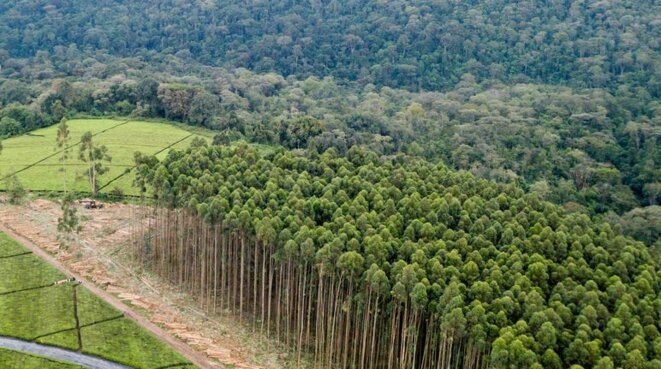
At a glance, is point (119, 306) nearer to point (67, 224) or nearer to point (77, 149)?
point (67, 224)

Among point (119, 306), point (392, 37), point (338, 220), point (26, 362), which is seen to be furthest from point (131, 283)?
point (392, 37)

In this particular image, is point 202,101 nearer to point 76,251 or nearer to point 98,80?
point 98,80

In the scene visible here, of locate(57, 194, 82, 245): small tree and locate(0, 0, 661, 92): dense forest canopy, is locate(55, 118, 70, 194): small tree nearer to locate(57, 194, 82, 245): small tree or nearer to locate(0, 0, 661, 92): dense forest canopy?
locate(57, 194, 82, 245): small tree

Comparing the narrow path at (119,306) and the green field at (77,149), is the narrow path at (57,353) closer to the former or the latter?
the narrow path at (119,306)

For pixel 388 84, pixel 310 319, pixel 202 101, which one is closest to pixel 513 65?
pixel 388 84

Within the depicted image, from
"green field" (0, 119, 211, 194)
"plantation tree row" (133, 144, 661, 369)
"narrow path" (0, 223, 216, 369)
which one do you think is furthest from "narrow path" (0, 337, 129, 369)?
"green field" (0, 119, 211, 194)
